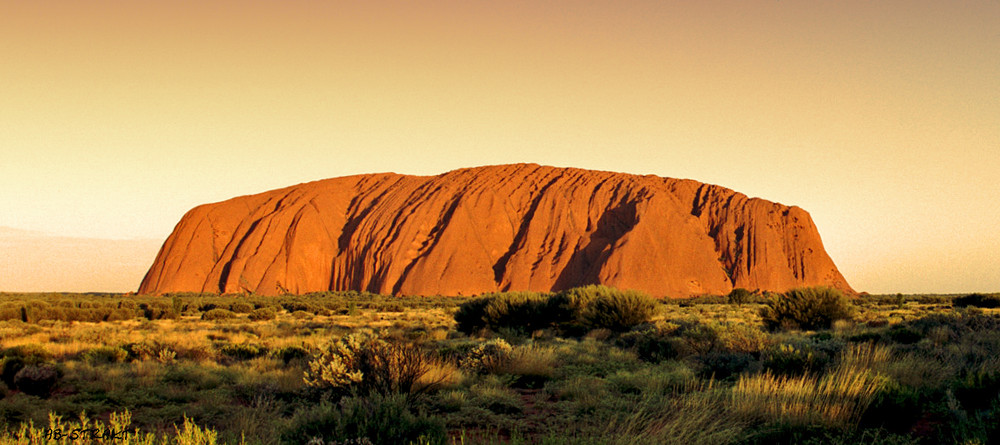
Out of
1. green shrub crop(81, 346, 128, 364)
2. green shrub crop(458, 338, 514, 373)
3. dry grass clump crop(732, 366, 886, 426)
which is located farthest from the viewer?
green shrub crop(81, 346, 128, 364)

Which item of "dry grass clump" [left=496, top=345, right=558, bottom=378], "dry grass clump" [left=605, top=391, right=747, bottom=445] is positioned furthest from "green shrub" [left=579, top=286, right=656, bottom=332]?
"dry grass clump" [left=605, top=391, right=747, bottom=445]

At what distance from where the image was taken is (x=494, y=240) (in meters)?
76.9

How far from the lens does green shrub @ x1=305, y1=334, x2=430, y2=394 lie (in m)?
8.69

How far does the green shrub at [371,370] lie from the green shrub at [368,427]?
90.5 inches

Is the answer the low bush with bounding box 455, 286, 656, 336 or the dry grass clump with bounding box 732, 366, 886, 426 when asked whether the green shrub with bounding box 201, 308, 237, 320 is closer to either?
the low bush with bounding box 455, 286, 656, 336

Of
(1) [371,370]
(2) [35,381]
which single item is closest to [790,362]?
(1) [371,370]

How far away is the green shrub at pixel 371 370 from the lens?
869cm

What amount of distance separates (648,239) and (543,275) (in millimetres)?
13642

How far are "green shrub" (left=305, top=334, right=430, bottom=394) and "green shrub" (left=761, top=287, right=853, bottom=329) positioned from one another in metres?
16.0

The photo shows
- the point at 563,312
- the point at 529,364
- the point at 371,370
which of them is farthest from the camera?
the point at 563,312

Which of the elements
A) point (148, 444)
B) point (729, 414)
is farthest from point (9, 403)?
point (729, 414)

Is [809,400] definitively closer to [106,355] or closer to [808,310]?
[106,355]

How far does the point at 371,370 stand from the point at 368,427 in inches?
143

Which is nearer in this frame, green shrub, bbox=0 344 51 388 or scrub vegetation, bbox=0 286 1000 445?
scrub vegetation, bbox=0 286 1000 445
